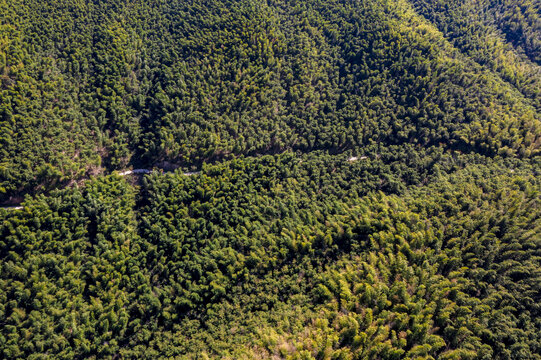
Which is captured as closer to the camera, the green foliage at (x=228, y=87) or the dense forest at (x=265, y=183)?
the dense forest at (x=265, y=183)

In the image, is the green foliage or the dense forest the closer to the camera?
the dense forest

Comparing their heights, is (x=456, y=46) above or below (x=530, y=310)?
above

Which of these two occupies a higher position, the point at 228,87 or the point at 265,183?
the point at 228,87

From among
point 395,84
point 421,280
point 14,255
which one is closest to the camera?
point 421,280

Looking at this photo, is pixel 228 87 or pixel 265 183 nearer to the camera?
pixel 265 183

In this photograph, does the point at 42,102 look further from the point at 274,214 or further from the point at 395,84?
the point at 395,84

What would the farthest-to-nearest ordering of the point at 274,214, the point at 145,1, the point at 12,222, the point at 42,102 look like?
the point at 145,1
the point at 42,102
the point at 274,214
the point at 12,222

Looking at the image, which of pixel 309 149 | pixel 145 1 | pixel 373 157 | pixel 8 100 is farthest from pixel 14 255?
pixel 145 1

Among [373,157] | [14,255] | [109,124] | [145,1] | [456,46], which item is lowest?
[14,255]
